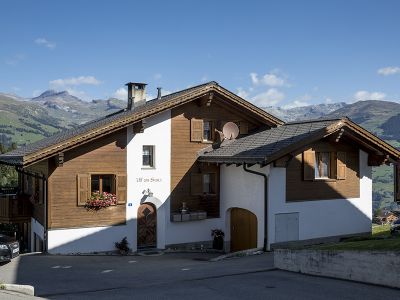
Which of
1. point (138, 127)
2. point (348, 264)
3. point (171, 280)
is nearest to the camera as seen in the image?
point (348, 264)

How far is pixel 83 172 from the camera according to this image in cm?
1994

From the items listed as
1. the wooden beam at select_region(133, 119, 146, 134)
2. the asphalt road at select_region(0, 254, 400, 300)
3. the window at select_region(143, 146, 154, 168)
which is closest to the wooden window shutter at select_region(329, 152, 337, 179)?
the asphalt road at select_region(0, 254, 400, 300)

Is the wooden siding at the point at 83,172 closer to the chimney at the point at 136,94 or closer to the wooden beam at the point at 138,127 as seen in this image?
the wooden beam at the point at 138,127

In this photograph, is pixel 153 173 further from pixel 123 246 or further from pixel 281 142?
pixel 281 142

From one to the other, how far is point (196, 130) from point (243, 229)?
184 inches

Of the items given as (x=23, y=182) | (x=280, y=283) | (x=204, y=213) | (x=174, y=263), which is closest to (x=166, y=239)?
(x=204, y=213)

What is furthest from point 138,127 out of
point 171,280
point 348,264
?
point 348,264

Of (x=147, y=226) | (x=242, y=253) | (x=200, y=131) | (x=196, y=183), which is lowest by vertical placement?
(x=242, y=253)

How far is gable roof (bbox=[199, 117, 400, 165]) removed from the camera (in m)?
19.8

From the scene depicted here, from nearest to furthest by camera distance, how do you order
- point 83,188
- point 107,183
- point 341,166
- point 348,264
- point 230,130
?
point 348,264 < point 83,188 < point 107,183 < point 341,166 < point 230,130

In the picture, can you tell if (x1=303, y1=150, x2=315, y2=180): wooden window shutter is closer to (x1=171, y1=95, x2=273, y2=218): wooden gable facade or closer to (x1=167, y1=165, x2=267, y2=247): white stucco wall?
(x1=167, y1=165, x2=267, y2=247): white stucco wall

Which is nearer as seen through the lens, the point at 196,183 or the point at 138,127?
the point at 138,127

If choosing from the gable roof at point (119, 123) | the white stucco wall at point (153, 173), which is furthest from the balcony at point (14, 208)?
the white stucco wall at point (153, 173)

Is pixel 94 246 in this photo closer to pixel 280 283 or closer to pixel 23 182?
pixel 23 182
